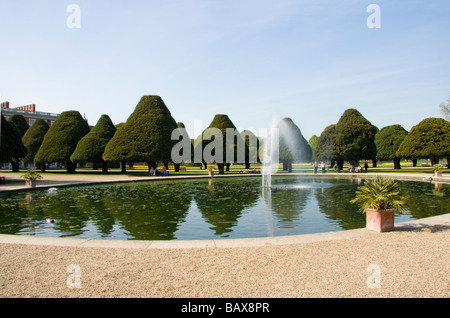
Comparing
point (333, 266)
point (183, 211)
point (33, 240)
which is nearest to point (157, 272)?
point (333, 266)

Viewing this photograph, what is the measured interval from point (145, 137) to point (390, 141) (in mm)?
44319

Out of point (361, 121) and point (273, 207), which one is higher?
point (361, 121)

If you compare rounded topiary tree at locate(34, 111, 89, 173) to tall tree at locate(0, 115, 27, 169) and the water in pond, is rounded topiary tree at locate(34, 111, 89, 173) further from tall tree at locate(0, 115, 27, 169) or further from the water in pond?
the water in pond

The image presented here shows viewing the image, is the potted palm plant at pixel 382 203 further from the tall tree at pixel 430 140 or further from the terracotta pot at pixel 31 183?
the tall tree at pixel 430 140

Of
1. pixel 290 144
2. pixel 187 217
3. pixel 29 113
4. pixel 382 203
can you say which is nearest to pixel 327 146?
pixel 290 144

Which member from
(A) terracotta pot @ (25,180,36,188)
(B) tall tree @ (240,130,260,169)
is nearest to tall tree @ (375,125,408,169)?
(B) tall tree @ (240,130,260,169)

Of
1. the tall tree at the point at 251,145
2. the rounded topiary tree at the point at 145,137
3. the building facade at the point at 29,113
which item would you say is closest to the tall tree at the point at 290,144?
the tall tree at the point at 251,145

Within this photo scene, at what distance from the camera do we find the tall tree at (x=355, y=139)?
50281 mm

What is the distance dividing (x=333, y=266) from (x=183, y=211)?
9.22 meters

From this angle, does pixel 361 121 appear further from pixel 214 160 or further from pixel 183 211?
pixel 183 211

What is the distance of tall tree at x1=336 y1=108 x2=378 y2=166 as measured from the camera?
1980 inches

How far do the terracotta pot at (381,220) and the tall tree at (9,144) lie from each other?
37720 millimetres

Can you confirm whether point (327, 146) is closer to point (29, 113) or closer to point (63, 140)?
point (63, 140)
